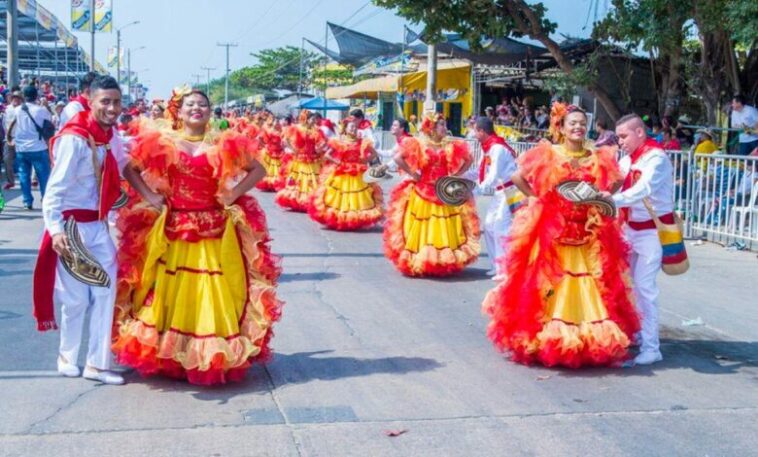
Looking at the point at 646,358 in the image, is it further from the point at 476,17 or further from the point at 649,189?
the point at 476,17

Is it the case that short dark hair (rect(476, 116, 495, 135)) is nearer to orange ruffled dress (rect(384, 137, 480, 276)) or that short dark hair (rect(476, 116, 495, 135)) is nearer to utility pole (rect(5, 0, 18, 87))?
orange ruffled dress (rect(384, 137, 480, 276))

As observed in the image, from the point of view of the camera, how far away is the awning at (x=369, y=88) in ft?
110

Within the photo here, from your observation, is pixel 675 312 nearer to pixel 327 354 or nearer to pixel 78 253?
pixel 327 354

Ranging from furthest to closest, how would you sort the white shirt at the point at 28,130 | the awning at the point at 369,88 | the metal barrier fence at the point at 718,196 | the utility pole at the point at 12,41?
the awning at the point at 369,88, the utility pole at the point at 12,41, the white shirt at the point at 28,130, the metal barrier fence at the point at 718,196

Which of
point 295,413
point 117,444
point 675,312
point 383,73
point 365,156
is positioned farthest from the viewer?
point 383,73

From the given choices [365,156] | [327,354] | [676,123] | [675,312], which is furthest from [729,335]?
[676,123]

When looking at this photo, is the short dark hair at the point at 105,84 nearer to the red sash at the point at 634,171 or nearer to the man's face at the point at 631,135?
the man's face at the point at 631,135

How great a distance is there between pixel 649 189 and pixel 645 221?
399 mm

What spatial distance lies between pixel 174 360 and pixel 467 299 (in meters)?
4.25

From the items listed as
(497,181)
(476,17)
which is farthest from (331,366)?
(476,17)

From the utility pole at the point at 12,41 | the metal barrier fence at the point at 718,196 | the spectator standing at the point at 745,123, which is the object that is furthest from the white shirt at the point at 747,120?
the utility pole at the point at 12,41

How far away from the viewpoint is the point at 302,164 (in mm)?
17750

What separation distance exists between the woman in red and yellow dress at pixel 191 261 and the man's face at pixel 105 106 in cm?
22

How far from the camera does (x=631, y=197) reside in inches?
271
